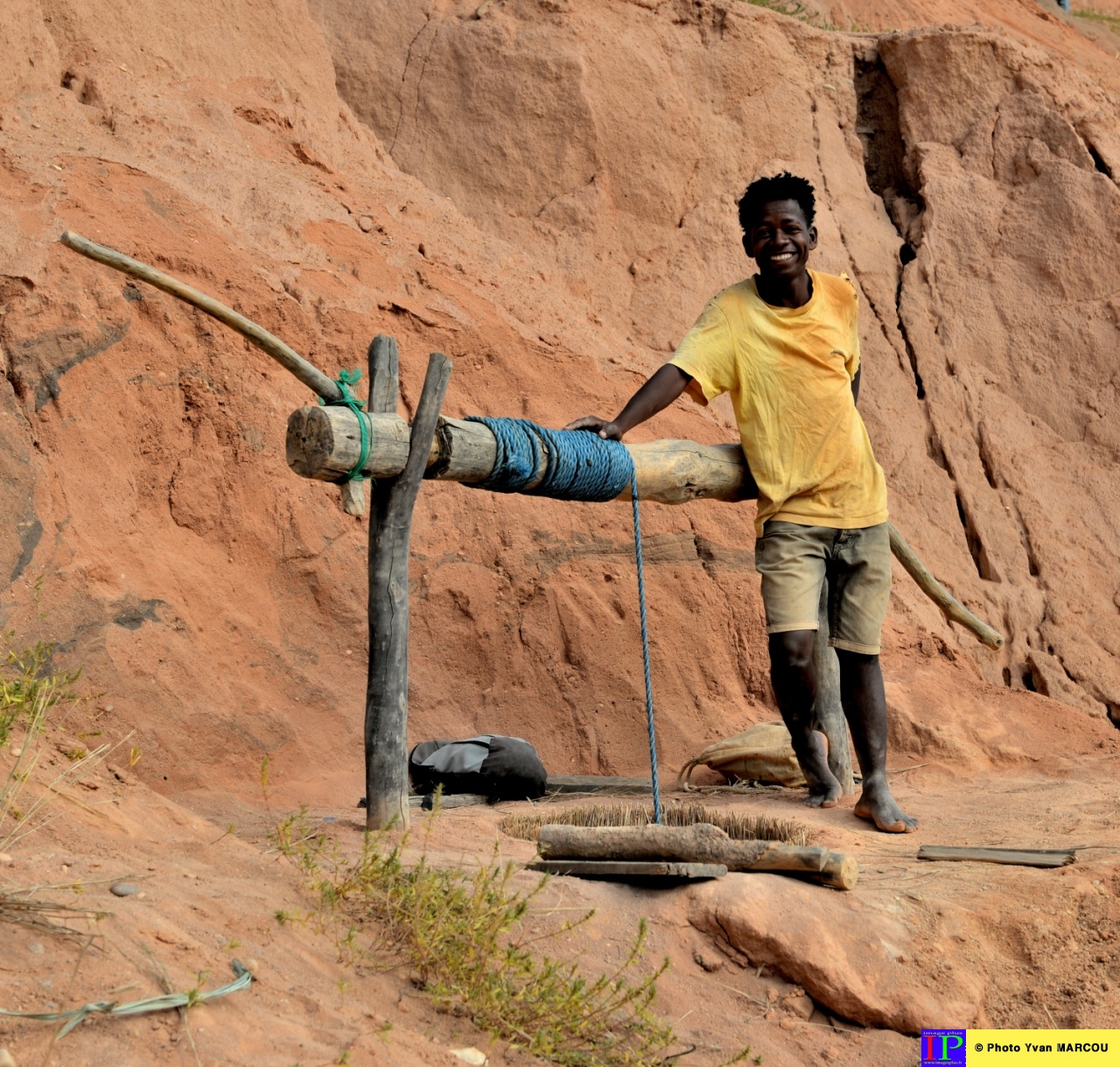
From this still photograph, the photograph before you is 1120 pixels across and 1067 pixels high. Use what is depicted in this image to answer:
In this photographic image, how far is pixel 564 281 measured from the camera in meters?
7.81

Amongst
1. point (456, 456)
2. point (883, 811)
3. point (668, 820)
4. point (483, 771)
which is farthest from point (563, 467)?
point (883, 811)

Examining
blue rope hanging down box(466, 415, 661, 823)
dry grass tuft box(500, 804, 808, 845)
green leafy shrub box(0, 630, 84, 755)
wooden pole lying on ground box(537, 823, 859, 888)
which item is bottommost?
dry grass tuft box(500, 804, 808, 845)

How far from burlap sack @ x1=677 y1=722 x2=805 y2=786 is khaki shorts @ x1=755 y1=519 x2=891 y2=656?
2.63 ft

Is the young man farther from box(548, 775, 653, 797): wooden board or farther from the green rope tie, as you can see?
the green rope tie

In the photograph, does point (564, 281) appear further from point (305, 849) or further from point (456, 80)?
point (305, 849)

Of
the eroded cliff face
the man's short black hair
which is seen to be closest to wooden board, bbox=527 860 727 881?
the man's short black hair

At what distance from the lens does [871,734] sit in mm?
4590

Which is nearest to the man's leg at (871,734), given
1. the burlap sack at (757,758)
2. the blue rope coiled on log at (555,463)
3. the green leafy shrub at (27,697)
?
the burlap sack at (757,758)

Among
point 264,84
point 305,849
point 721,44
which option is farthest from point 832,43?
point 305,849

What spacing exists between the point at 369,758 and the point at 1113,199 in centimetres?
678

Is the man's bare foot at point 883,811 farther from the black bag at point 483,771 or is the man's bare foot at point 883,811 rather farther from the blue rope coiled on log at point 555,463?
the blue rope coiled on log at point 555,463

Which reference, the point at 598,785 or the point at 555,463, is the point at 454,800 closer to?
the point at 598,785

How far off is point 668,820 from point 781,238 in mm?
2062

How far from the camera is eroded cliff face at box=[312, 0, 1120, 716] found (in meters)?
7.72
